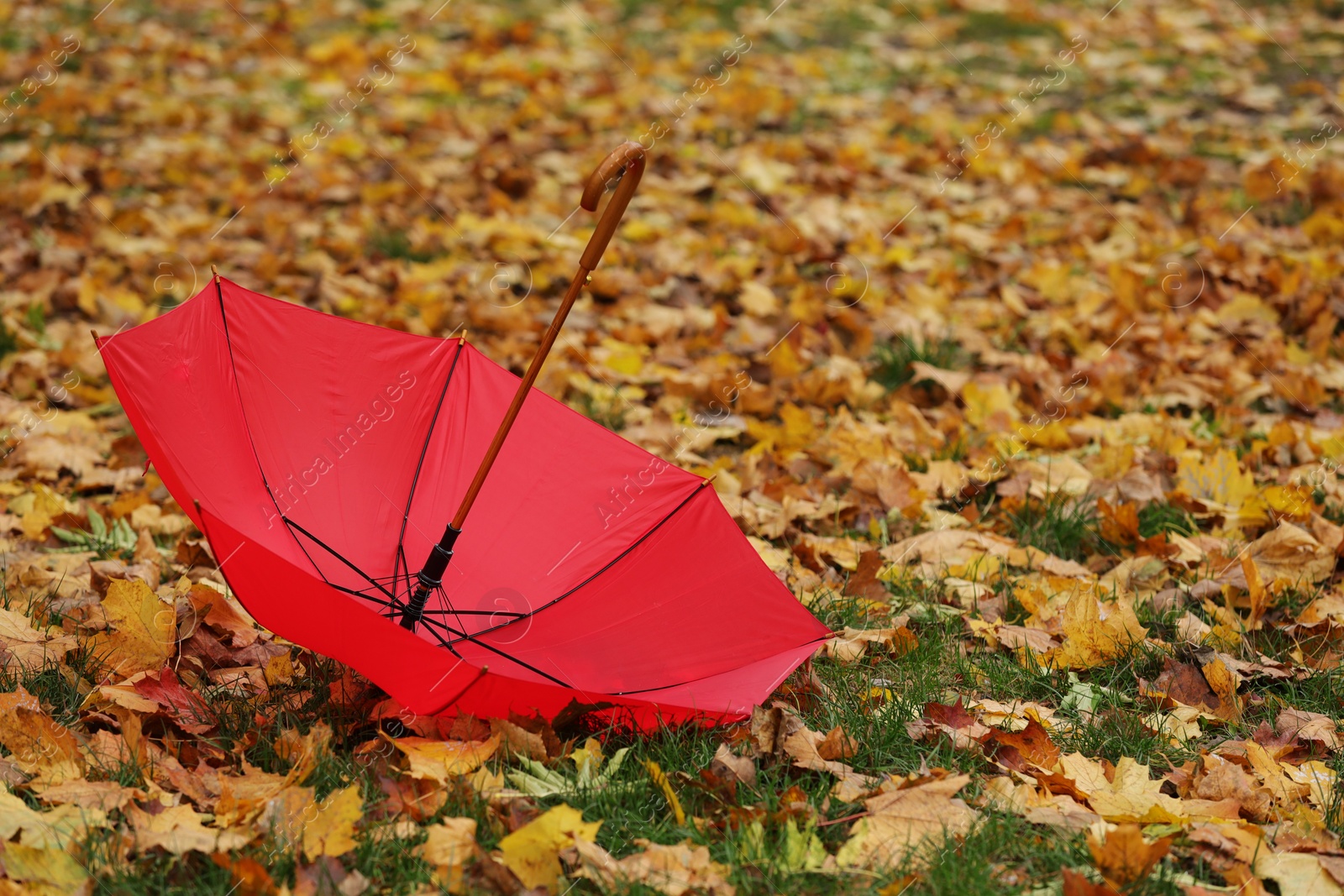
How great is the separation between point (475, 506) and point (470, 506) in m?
0.30

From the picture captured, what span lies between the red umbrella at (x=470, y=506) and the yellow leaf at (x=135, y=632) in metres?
0.40

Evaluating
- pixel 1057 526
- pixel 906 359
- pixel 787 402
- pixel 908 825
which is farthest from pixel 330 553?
pixel 906 359

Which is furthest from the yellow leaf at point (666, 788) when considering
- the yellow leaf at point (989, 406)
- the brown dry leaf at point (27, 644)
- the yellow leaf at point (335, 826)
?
the yellow leaf at point (989, 406)

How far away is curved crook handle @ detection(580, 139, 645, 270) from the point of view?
1.82 meters

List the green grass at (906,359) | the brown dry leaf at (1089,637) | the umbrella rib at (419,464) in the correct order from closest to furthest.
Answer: the umbrella rib at (419,464) < the brown dry leaf at (1089,637) < the green grass at (906,359)

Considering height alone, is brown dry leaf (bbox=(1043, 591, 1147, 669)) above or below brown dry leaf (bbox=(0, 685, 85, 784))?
below

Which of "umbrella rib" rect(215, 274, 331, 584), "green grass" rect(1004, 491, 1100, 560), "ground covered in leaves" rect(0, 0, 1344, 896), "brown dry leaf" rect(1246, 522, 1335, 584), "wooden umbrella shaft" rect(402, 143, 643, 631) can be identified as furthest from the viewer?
"green grass" rect(1004, 491, 1100, 560)

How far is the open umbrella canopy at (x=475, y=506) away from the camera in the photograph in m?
2.09

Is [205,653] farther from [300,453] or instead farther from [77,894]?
[77,894]

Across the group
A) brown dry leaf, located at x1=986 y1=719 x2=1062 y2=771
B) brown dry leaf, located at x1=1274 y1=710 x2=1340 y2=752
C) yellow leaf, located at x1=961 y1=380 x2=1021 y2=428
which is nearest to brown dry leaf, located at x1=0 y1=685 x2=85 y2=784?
brown dry leaf, located at x1=986 y1=719 x2=1062 y2=771

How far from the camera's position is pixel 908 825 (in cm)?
195

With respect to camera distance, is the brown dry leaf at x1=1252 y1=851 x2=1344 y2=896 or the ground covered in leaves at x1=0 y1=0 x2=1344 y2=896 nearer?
the brown dry leaf at x1=1252 y1=851 x2=1344 y2=896

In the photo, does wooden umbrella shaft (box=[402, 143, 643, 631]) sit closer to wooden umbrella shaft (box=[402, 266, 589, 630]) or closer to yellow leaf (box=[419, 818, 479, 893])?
wooden umbrella shaft (box=[402, 266, 589, 630])

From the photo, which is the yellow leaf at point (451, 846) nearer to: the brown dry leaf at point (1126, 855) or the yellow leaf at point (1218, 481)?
the brown dry leaf at point (1126, 855)
